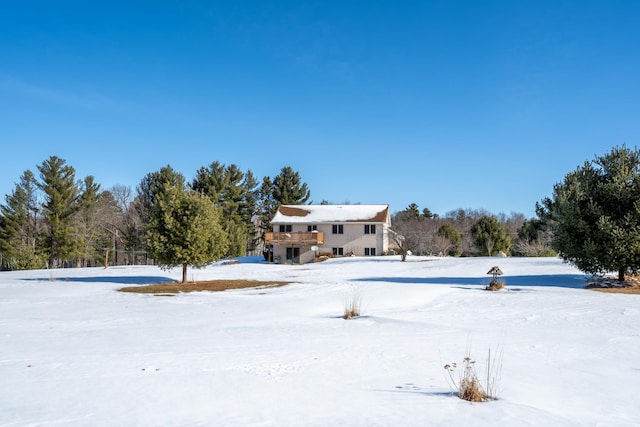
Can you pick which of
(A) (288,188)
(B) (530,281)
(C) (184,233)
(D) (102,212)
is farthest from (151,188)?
(B) (530,281)

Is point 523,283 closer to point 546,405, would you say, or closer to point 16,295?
point 546,405

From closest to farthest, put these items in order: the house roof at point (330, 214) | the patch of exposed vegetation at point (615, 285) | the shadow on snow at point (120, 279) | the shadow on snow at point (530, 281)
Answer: the patch of exposed vegetation at point (615, 285), the shadow on snow at point (530, 281), the shadow on snow at point (120, 279), the house roof at point (330, 214)

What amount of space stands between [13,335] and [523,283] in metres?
21.2

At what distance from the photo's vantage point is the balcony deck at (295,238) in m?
48.0

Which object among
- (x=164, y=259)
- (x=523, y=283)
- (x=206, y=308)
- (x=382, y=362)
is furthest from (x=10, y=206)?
(x=382, y=362)

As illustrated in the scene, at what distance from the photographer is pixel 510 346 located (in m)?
9.45

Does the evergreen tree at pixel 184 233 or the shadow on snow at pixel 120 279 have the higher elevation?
the evergreen tree at pixel 184 233

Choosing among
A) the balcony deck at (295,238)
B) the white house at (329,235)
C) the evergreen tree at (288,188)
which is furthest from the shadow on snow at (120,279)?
the evergreen tree at (288,188)

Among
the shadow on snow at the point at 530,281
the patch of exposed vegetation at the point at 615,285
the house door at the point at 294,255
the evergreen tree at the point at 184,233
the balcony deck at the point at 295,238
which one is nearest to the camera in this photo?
the patch of exposed vegetation at the point at 615,285

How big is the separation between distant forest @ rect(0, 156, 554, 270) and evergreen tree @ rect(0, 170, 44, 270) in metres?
0.09

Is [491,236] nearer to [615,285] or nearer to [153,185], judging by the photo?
[615,285]

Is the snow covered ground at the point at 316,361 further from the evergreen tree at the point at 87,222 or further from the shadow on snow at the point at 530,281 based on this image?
the evergreen tree at the point at 87,222

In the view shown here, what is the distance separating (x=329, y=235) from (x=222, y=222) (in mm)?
13096

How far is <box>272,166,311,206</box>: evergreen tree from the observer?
63772 millimetres
